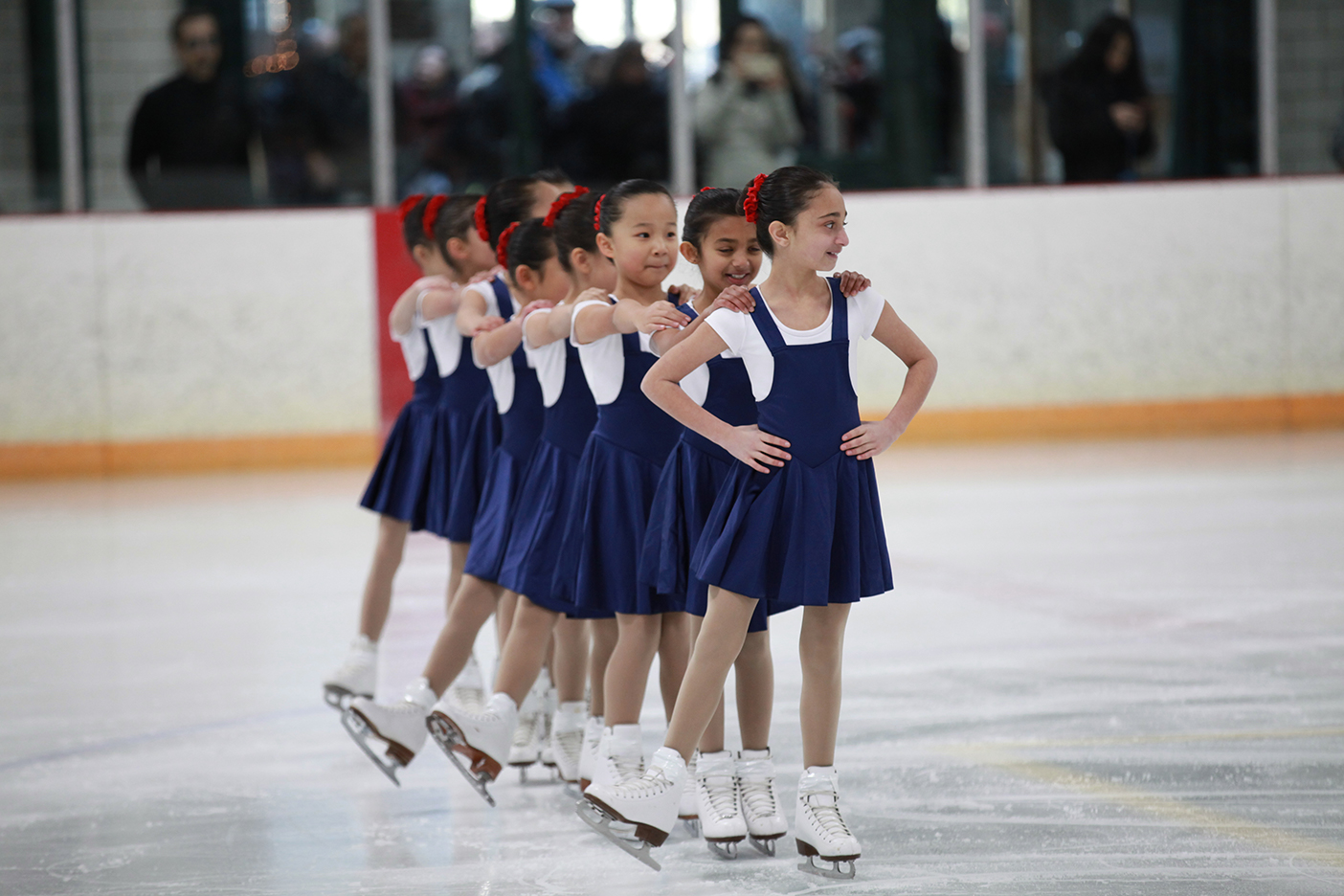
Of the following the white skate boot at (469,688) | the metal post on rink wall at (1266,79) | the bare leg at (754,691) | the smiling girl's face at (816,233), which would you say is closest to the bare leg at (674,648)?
the bare leg at (754,691)

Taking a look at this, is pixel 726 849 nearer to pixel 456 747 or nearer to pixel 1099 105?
pixel 456 747

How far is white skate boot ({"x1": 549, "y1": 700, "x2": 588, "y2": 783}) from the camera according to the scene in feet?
10.3

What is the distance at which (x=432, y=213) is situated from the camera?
3793mm

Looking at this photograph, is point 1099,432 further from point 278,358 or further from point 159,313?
point 159,313

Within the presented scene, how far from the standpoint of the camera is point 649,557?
270 centimetres

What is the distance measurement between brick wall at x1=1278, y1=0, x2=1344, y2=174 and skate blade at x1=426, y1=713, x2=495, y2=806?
8.30m

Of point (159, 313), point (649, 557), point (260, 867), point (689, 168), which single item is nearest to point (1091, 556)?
point (649, 557)


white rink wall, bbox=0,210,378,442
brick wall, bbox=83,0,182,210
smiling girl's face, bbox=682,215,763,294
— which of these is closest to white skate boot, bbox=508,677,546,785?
smiling girl's face, bbox=682,215,763,294

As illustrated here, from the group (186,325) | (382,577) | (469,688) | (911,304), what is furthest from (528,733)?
(911,304)

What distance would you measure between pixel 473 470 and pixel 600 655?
0.66 m

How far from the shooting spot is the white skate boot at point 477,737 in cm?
286

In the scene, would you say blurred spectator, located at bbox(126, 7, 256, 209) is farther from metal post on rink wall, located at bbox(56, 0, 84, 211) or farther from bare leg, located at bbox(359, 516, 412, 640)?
bare leg, located at bbox(359, 516, 412, 640)

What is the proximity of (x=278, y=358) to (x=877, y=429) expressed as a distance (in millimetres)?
6710

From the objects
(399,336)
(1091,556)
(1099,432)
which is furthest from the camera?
(1099,432)
